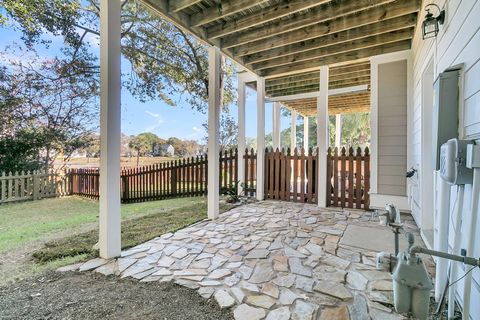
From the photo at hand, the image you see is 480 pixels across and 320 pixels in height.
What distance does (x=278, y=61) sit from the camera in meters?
5.11

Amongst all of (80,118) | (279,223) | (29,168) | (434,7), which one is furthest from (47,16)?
(434,7)

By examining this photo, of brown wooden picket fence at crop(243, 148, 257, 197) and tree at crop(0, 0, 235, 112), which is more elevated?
tree at crop(0, 0, 235, 112)

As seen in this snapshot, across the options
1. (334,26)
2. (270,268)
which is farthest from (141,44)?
(270,268)

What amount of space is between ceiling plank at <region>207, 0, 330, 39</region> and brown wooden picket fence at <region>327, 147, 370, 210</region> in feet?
9.28

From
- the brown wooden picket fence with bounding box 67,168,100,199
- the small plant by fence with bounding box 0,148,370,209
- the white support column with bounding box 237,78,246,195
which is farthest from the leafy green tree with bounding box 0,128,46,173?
the white support column with bounding box 237,78,246,195

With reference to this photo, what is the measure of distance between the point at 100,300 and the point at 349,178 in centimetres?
462

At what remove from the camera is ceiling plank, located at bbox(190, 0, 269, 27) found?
3223 mm

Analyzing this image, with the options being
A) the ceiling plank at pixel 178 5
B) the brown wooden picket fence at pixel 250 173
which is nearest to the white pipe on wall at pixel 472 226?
the ceiling plank at pixel 178 5

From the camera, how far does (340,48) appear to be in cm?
444

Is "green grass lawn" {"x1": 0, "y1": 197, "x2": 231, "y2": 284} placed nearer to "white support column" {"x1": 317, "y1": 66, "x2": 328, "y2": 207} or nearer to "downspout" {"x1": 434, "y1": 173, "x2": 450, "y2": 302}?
"white support column" {"x1": 317, "y1": 66, "x2": 328, "y2": 207}

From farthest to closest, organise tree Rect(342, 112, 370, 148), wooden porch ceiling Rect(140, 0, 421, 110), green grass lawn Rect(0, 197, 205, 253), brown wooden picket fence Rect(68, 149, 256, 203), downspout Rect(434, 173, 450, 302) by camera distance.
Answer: tree Rect(342, 112, 370, 148) < brown wooden picket fence Rect(68, 149, 256, 203) < wooden porch ceiling Rect(140, 0, 421, 110) < green grass lawn Rect(0, 197, 205, 253) < downspout Rect(434, 173, 450, 302)

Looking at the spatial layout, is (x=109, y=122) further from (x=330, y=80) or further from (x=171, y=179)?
(x=330, y=80)

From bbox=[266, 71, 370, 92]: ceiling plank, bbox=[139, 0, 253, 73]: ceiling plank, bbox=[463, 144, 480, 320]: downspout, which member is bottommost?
bbox=[463, 144, 480, 320]: downspout

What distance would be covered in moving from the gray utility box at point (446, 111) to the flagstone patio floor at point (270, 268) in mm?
1204
